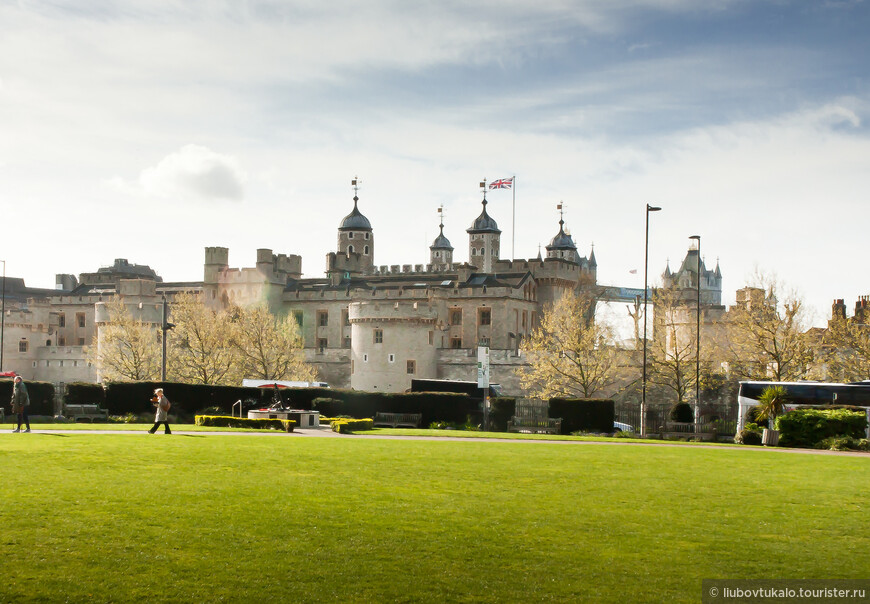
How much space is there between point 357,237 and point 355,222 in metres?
1.88

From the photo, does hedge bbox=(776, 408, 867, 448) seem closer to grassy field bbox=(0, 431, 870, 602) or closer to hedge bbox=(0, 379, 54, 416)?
grassy field bbox=(0, 431, 870, 602)

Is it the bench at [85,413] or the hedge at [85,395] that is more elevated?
the hedge at [85,395]

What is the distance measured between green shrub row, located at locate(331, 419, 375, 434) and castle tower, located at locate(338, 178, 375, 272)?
269 feet

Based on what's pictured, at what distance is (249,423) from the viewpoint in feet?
128

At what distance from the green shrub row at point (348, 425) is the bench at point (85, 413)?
11.9 m

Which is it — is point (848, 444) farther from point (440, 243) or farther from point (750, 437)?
point (440, 243)

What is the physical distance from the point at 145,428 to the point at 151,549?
2368cm

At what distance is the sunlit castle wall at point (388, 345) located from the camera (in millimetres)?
75438

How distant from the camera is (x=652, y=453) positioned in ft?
97.9

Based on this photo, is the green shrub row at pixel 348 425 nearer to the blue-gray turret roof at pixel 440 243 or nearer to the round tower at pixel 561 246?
the round tower at pixel 561 246

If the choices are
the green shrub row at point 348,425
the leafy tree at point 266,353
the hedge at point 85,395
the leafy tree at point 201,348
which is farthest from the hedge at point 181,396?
the leafy tree at point 266,353

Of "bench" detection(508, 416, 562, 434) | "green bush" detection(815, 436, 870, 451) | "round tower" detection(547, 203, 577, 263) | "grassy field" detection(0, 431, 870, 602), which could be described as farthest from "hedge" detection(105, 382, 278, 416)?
"round tower" detection(547, 203, 577, 263)

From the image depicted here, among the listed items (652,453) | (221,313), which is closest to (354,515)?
(652,453)

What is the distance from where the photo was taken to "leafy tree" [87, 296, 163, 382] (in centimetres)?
7232
